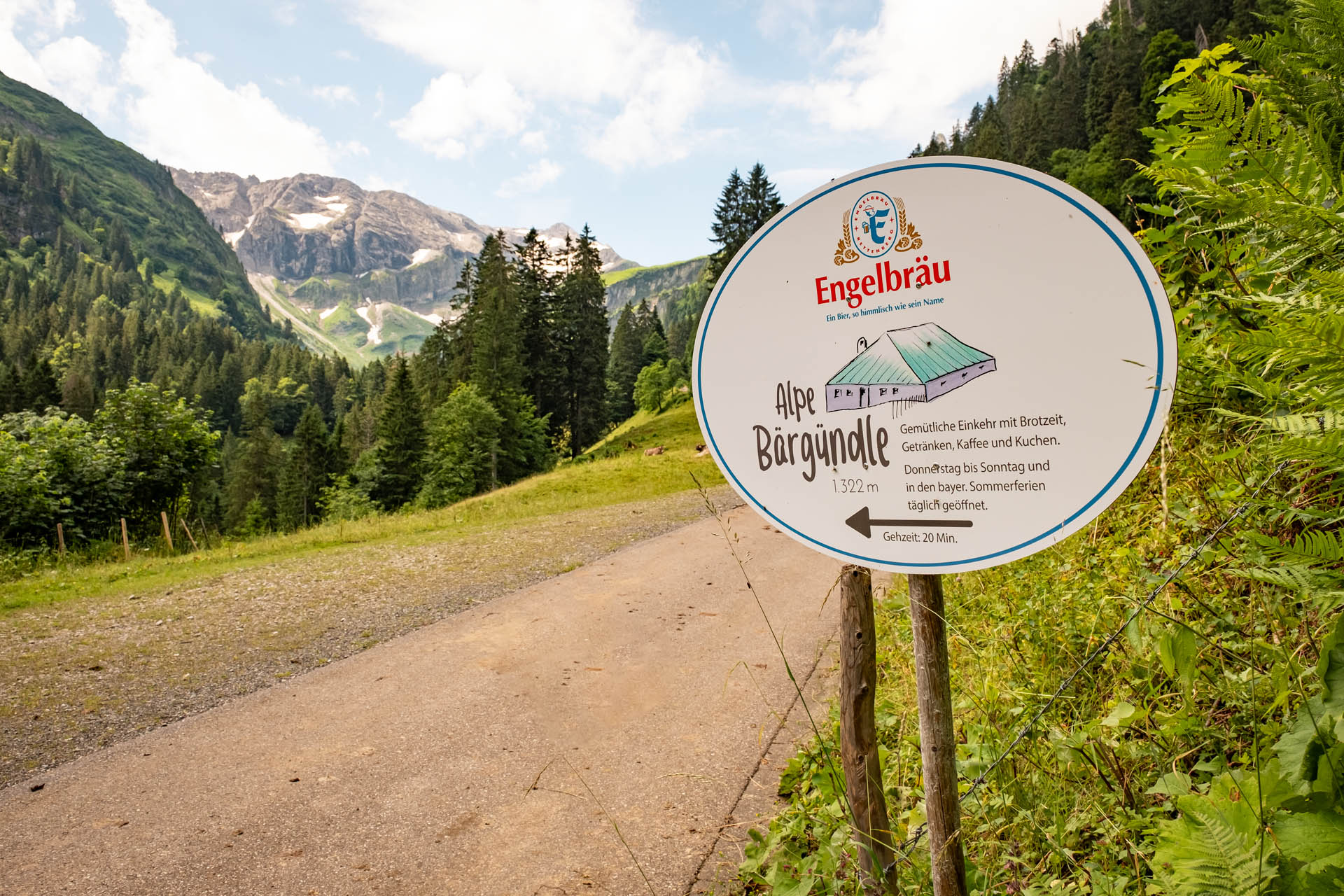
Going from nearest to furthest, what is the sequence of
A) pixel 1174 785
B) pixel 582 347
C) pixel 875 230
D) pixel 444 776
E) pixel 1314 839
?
1. pixel 1314 839
2. pixel 875 230
3. pixel 1174 785
4. pixel 444 776
5. pixel 582 347

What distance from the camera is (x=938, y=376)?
1.66 meters

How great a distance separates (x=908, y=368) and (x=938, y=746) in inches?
40.3

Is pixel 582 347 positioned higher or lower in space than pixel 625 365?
lower

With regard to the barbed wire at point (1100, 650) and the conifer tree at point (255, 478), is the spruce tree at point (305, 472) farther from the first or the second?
the barbed wire at point (1100, 650)

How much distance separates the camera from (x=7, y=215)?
175 meters

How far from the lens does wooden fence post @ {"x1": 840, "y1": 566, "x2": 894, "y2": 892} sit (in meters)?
2.23

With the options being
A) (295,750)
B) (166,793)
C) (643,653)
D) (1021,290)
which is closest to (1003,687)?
(1021,290)

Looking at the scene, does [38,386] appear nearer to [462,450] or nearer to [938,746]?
[462,450]

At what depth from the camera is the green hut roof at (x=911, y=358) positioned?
5.41 feet

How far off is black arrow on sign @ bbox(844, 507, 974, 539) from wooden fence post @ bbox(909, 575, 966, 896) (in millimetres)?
173

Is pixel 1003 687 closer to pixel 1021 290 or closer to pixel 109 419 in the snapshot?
pixel 1021 290

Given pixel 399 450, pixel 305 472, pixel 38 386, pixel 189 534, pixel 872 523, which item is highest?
pixel 38 386

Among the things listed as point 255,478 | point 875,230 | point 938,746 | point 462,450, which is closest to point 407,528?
point 938,746

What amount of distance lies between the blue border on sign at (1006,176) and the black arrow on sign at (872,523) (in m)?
0.07
